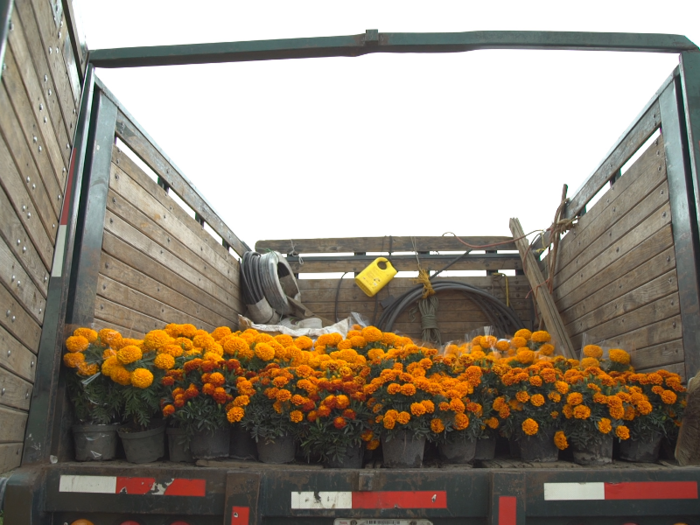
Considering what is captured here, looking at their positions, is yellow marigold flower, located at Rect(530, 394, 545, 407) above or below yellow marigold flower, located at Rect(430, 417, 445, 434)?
above

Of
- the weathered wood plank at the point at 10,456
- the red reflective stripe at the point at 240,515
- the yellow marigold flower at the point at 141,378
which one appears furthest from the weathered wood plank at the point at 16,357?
the red reflective stripe at the point at 240,515

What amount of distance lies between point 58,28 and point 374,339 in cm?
176

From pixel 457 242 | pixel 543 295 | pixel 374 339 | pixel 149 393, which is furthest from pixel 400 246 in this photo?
pixel 149 393

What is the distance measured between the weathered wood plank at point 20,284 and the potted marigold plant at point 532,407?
1.72 meters

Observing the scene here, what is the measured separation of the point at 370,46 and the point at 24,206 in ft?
5.06

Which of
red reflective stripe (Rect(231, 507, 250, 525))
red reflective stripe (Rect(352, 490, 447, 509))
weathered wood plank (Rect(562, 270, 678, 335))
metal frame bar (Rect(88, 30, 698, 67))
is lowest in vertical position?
red reflective stripe (Rect(231, 507, 250, 525))

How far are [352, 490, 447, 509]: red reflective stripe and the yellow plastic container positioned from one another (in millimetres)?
2735

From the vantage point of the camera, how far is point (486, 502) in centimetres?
190

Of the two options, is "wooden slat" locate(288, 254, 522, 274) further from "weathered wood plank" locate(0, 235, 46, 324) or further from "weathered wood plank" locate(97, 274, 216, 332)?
"weathered wood plank" locate(0, 235, 46, 324)

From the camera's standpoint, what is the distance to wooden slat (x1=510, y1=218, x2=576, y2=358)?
3.75 m

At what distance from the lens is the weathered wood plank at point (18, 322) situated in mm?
1731

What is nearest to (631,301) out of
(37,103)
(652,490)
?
(652,490)

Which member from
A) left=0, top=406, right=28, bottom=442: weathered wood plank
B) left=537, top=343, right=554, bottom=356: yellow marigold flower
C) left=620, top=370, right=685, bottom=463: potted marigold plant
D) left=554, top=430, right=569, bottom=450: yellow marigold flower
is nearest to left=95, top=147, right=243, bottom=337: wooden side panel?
left=0, top=406, right=28, bottom=442: weathered wood plank

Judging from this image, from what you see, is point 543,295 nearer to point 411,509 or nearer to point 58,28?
point 411,509
